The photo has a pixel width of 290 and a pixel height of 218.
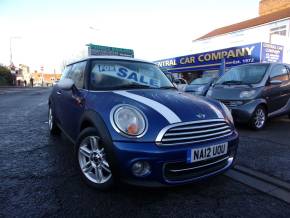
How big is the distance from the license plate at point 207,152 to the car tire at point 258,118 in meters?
3.44

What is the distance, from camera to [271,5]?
1184 inches

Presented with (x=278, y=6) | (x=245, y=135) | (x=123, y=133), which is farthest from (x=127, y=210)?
(x=278, y=6)

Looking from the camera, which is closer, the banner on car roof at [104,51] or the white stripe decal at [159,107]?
the white stripe decal at [159,107]

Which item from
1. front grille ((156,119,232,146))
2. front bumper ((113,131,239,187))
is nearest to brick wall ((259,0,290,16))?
front grille ((156,119,232,146))

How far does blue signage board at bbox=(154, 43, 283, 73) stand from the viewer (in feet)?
49.0

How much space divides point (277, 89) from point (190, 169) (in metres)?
4.92

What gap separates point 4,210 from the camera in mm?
2467

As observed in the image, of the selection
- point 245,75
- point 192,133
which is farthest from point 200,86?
point 192,133

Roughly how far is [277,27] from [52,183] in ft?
80.6

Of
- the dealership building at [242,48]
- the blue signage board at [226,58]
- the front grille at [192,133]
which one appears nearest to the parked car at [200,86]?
the dealership building at [242,48]

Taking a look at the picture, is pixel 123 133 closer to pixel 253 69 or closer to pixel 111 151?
pixel 111 151

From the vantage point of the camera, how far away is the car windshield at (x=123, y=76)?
Answer: 352 centimetres

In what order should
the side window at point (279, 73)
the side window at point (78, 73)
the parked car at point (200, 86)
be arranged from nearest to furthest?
the side window at point (78, 73), the side window at point (279, 73), the parked car at point (200, 86)

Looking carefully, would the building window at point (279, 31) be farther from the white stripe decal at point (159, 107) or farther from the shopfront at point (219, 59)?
the white stripe decal at point (159, 107)
